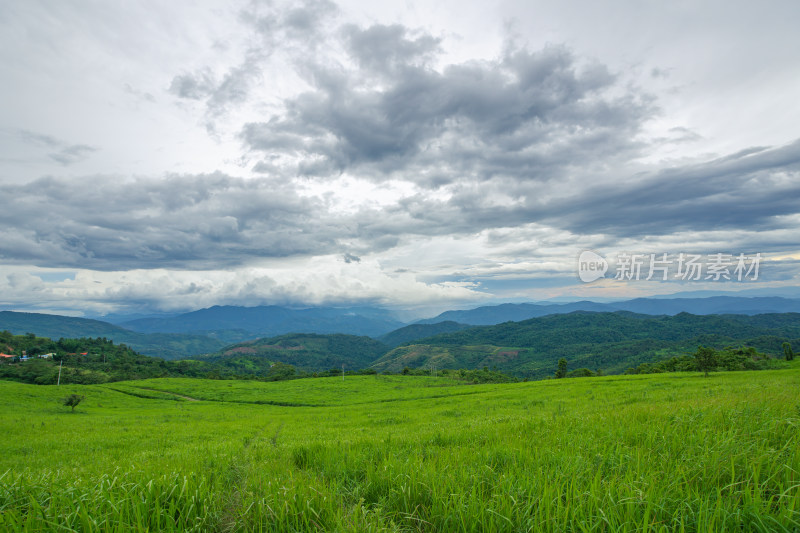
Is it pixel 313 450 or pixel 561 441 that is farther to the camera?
pixel 313 450

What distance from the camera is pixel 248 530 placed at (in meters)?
2.79

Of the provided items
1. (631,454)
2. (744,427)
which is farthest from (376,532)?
(744,427)

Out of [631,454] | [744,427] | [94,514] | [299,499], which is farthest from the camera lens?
[744,427]

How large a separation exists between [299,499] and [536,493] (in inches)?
90.7

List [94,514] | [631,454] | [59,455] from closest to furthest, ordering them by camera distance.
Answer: [94,514]
[631,454]
[59,455]

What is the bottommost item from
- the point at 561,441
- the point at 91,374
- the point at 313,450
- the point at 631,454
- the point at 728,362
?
the point at 91,374

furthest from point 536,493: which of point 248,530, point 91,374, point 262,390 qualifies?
point 91,374

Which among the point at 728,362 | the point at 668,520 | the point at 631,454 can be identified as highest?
the point at 668,520

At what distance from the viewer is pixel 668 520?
262 cm

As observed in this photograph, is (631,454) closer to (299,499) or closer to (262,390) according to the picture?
(299,499)

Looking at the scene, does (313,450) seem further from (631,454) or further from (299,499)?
(631,454)

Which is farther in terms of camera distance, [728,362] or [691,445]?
[728,362]

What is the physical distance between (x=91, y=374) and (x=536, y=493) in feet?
559

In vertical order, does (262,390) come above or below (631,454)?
below
